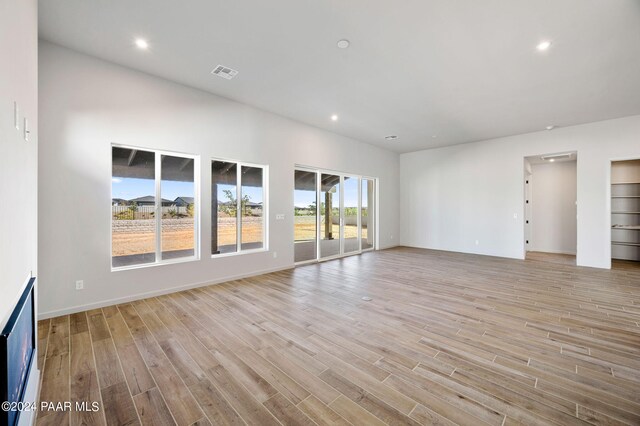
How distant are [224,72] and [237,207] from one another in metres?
2.39

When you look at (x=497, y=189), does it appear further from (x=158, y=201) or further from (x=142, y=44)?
(x=142, y=44)

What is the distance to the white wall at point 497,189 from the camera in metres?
5.89

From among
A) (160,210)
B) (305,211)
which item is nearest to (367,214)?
(305,211)

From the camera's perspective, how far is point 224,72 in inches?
156

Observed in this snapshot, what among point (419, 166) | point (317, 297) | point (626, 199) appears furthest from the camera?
point (419, 166)

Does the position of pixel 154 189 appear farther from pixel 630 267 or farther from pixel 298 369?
pixel 630 267

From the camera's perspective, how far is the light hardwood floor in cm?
178

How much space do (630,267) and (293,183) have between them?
7.95m

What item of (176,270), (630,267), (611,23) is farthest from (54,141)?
(630,267)

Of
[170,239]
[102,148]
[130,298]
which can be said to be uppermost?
[102,148]

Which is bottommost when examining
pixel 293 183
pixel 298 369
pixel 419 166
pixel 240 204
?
pixel 298 369

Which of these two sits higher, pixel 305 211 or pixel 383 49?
pixel 383 49

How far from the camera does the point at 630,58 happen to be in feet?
11.4

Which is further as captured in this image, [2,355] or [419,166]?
[419,166]
